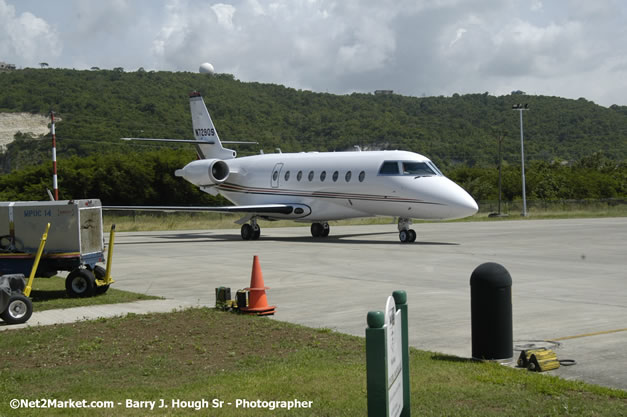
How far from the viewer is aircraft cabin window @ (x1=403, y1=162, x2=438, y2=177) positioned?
24281 mm

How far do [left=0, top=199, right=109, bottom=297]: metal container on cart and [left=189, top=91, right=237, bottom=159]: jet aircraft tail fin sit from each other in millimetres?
20868

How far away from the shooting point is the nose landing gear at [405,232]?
79.6ft

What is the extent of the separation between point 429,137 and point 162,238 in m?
83.5

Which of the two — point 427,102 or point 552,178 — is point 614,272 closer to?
point 552,178

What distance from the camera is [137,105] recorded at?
96.0 m

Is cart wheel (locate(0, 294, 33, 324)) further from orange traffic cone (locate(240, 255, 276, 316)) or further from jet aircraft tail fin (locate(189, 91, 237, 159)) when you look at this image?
jet aircraft tail fin (locate(189, 91, 237, 159))

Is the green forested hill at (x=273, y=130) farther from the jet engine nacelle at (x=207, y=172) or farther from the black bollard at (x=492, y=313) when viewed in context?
the black bollard at (x=492, y=313)

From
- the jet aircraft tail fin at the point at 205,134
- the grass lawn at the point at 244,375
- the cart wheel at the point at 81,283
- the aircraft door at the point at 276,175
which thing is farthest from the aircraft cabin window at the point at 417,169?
the grass lawn at the point at 244,375

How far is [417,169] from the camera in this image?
2444 cm

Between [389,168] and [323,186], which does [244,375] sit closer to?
[389,168]

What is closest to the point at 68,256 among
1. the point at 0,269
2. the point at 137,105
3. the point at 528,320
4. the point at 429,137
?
the point at 0,269

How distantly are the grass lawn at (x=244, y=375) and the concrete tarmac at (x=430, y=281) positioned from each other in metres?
0.69

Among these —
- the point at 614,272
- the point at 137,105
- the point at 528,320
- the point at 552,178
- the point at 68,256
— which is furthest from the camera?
the point at 137,105

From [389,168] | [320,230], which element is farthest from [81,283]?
[320,230]
